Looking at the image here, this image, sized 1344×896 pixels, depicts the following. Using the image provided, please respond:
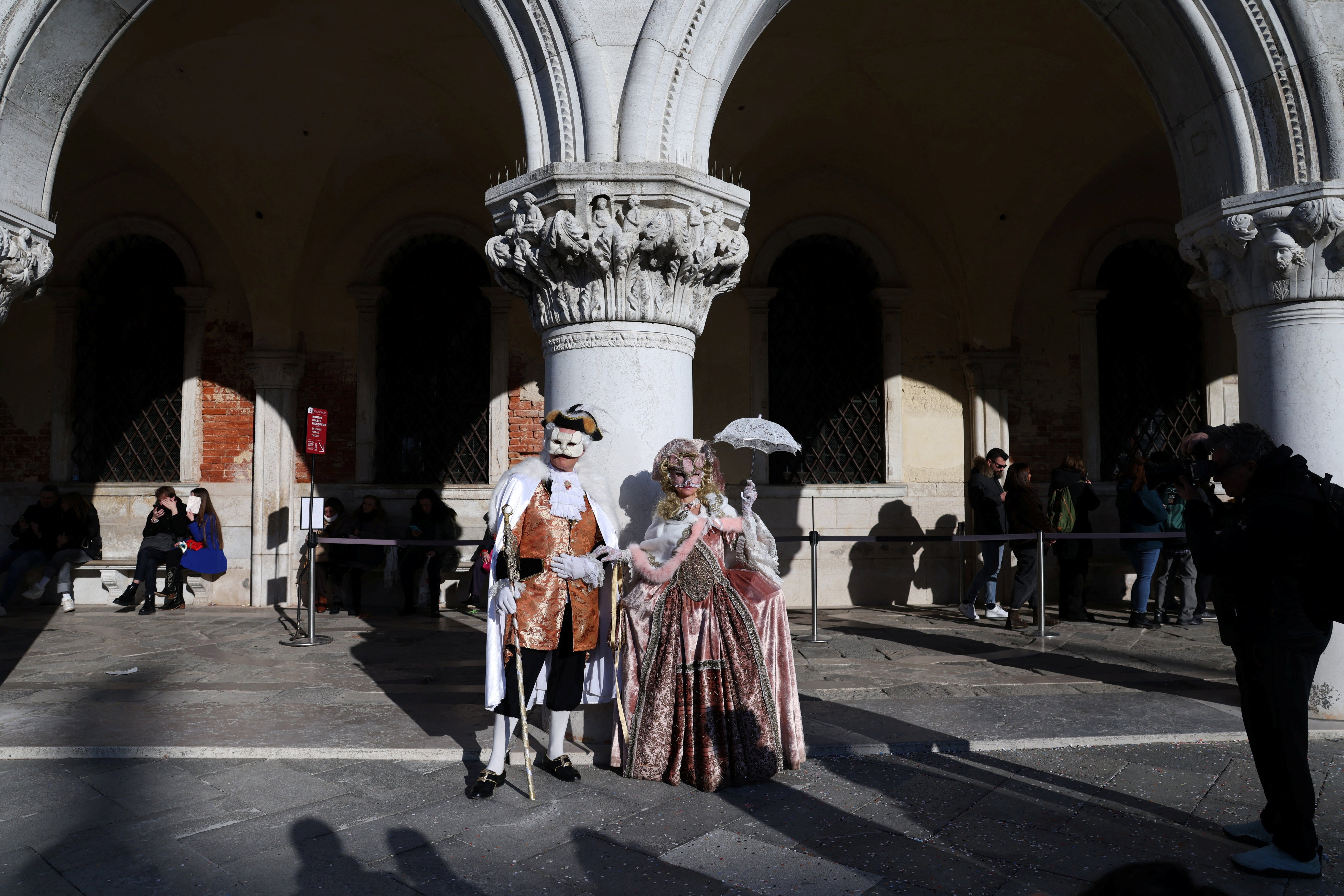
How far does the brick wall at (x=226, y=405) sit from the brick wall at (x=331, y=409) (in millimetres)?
586

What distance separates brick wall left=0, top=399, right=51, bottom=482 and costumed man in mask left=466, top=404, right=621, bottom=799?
884 cm

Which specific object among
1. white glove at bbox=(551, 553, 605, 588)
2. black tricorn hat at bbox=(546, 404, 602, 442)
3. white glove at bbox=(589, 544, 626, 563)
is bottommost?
white glove at bbox=(551, 553, 605, 588)

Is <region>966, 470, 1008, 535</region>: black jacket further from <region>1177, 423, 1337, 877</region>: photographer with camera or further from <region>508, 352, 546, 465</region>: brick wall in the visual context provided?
<region>1177, 423, 1337, 877</region>: photographer with camera

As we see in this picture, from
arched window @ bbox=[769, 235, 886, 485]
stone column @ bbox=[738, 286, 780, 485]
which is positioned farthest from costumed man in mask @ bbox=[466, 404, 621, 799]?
arched window @ bbox=[769, 235, 886, 485]

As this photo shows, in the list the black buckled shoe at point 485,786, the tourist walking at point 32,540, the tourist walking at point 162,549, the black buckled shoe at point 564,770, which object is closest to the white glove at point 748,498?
the black buckled shoe at point 564,770

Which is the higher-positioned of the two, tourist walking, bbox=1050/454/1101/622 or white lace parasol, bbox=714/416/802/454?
white lace parasol, bbox=714/416/802/454

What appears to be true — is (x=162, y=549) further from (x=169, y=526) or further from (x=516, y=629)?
(x=516, y=629)

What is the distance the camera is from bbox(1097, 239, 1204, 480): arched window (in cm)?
1005

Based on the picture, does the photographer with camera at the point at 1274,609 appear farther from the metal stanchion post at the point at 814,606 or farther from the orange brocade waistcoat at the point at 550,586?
the metal stanchion post at the point at 814,606

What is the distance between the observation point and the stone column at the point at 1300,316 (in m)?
4.67

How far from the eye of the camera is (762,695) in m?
3.79

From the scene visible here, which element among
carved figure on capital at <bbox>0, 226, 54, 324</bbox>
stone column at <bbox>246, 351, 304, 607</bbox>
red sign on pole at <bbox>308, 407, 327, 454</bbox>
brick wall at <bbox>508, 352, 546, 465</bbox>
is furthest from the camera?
brick wall at <bbox>508, 352, 546, 465</bbox>

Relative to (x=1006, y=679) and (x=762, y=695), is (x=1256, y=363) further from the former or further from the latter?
(x=762, y=695)

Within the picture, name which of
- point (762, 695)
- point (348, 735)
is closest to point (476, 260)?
point (348, 735)
